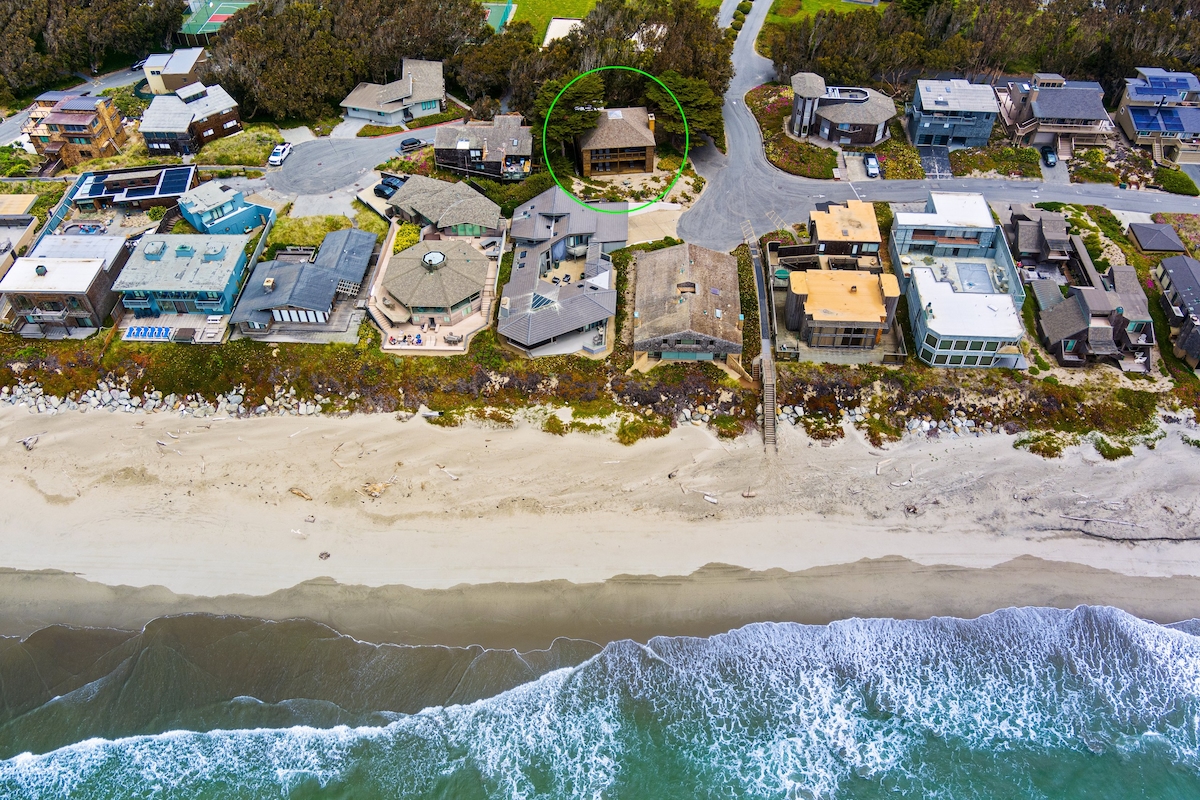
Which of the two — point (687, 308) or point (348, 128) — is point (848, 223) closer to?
point (687, 308)

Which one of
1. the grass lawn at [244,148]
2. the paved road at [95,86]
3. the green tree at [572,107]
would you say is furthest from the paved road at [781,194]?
the paved road at [95,86]

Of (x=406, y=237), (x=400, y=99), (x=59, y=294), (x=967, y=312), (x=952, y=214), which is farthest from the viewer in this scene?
(x=400, y=99)

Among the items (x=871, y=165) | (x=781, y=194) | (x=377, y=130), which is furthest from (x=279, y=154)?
(x=871, y=165)

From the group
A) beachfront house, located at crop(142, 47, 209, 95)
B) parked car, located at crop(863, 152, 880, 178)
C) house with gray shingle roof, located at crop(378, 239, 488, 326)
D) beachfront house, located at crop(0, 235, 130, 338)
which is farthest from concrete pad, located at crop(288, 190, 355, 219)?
parked car, located at crop(863, 152, 880, 178)

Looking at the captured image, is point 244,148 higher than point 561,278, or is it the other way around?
point 244,148

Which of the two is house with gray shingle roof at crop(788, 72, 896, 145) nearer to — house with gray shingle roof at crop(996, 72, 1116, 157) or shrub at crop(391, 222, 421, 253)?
house with gray shingle roof at crop(996, 72, 1116, 157)

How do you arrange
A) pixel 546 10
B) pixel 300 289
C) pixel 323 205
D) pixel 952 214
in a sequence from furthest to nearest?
pixel 546 10, pixel 323 205, pixel 952 214, pixel 300 289

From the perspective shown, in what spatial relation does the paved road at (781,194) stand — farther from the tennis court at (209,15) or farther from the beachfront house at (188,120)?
the tennis court at (209,15)

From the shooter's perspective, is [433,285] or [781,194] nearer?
[433,285]
